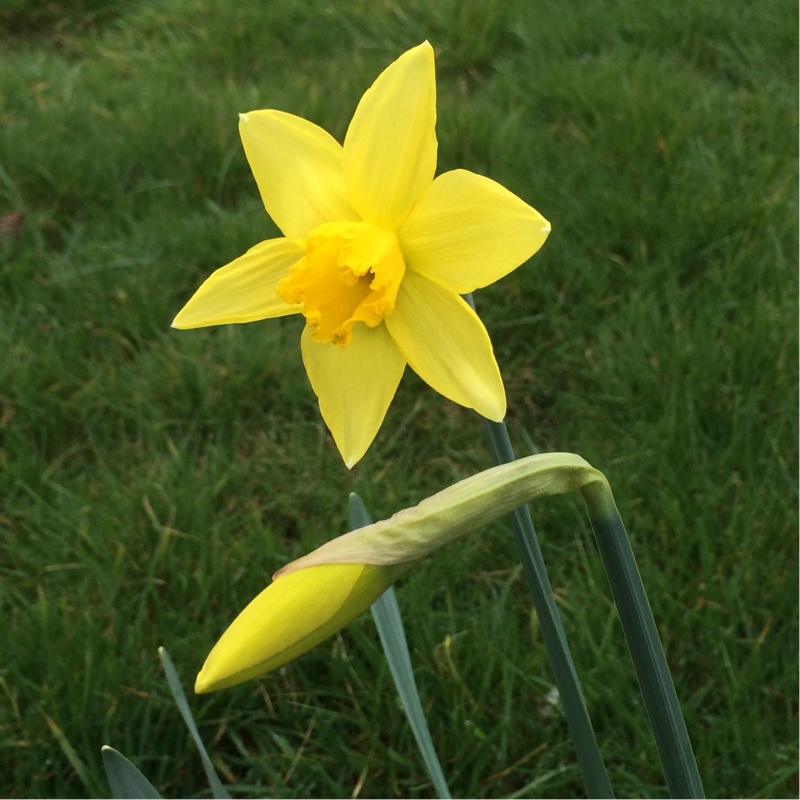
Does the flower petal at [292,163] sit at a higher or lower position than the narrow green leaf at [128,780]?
higher

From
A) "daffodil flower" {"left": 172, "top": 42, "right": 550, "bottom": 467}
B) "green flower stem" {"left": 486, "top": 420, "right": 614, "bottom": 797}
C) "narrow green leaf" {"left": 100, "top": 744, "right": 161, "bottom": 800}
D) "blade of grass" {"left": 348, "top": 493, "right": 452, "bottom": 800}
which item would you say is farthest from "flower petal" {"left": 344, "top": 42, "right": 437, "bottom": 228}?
"narrow green leaf" {"left": 100, "top": 744, "right": 161, "bottom": 800}

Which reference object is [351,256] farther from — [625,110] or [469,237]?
[625,110]

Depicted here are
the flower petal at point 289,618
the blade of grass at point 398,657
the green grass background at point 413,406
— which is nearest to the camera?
the flower petal at point 289,618

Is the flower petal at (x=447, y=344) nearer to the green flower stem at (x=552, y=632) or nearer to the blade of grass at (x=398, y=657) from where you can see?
the green flower stem at (x=552, y=632)

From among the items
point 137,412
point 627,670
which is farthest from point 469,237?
point 137,412

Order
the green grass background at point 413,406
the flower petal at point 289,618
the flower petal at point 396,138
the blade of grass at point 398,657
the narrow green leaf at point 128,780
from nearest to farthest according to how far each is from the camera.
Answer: the flower petal at point 289,618 → the flower petal at point 396,138 → the narrow green leaf at point 128,780 → the blade of grass at point 398,657 → the green grass background at point 413,406

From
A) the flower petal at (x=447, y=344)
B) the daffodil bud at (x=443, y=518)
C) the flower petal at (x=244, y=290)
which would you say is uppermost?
the flower petal at (x=244, y=290)

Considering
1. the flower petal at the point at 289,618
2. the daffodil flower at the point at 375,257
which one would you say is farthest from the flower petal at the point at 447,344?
the flower petal at the point at 289,618
